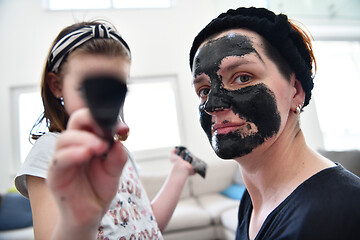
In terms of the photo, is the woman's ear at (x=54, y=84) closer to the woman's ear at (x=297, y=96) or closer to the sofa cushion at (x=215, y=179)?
the woman's ear at (x=297, y=96)

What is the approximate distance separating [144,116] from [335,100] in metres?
2.70

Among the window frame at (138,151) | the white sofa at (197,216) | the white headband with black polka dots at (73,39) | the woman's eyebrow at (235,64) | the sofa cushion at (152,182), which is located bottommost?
the white sofa at (197,216)

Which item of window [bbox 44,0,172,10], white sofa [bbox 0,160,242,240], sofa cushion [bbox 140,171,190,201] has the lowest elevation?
white sofa [bbox 0,160,242,240]

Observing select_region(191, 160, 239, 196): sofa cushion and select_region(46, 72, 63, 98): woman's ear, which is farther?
select_region(191, 160, 239, 196): sofa cushion

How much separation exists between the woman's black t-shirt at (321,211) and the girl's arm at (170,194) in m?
0.39

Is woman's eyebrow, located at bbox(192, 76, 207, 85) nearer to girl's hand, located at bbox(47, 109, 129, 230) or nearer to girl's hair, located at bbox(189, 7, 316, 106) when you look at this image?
girl's hair, located at bbox(189, 7, 316, 106)

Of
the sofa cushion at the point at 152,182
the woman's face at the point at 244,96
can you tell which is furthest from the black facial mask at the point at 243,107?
the sofa cushion at the point at 152,182

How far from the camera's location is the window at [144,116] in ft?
11.0

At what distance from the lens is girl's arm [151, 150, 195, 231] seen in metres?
0.88

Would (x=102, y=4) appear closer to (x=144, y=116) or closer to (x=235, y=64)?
(x=144, y=116)

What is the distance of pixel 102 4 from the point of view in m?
3.77

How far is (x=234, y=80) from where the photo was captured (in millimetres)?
648

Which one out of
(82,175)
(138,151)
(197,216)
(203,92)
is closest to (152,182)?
(138,151)

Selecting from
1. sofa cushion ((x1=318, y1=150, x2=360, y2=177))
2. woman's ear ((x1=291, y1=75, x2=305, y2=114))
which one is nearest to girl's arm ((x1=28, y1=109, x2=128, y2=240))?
woman's ear ((x1=291, y1=75, x2=305, y2=114))
